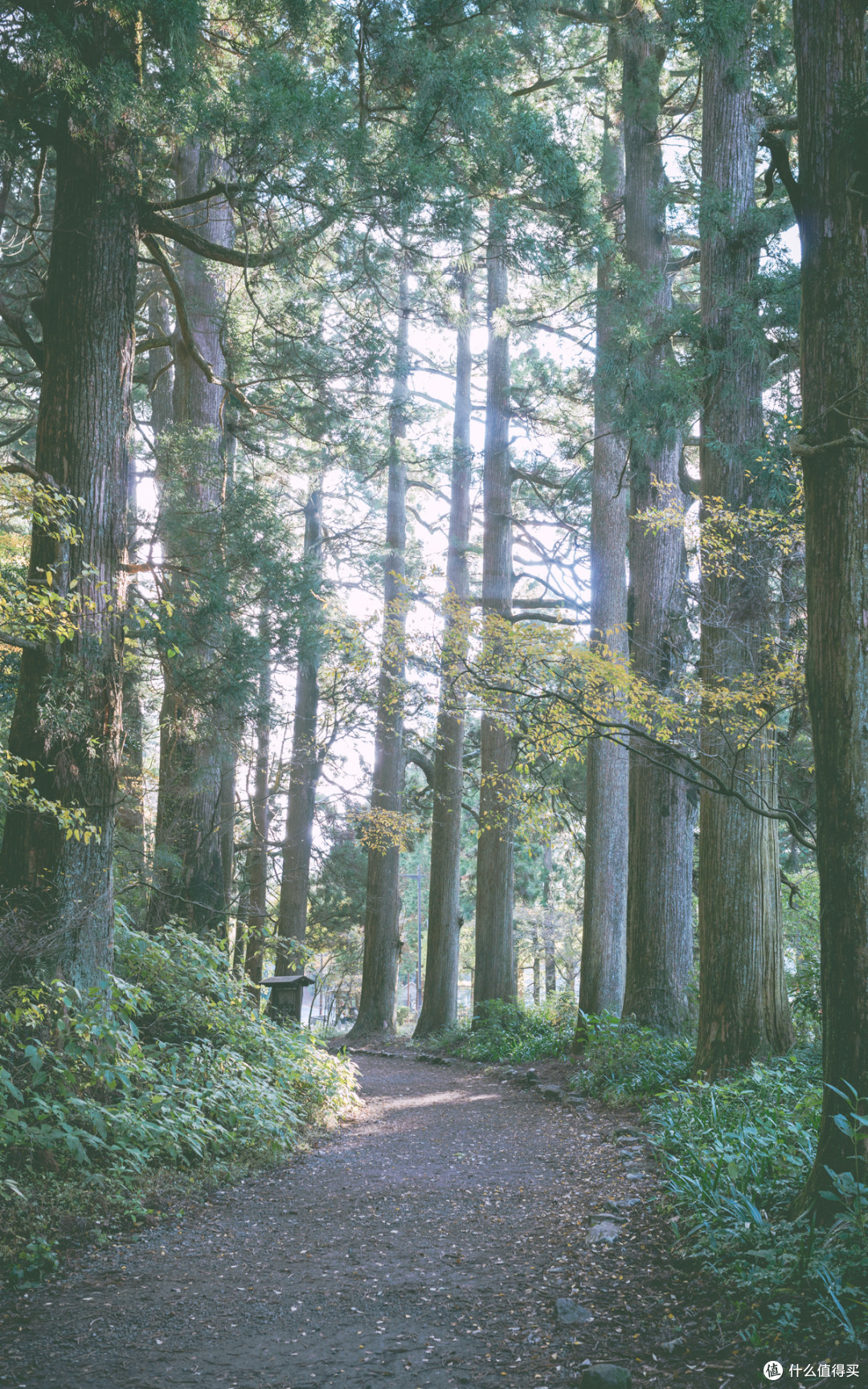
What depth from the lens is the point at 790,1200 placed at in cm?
353

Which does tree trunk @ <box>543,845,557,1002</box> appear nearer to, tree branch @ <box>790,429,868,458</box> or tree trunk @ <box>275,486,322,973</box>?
tree trunk @ <box>275,486,322,973</box>

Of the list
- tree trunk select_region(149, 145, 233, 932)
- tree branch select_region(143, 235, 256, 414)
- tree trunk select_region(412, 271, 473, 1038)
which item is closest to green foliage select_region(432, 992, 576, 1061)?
tree trunk select_region(412, 271, 473, 1038)

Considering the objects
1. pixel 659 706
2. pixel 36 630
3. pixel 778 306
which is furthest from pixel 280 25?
pixel 659 706

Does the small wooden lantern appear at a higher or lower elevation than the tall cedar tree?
lower

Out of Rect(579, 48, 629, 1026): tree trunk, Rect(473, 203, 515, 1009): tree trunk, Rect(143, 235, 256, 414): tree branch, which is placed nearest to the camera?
Rect(143, 235, 256, 414): tree branch

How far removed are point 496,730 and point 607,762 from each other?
3.16m

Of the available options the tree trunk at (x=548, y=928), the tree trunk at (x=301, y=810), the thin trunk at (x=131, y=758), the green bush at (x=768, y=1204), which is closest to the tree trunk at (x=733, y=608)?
the green bush at (x=768, y=1204)

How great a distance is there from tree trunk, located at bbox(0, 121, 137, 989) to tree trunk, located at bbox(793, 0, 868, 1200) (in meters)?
4.01

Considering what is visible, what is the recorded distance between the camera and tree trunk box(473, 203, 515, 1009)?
45.6ft

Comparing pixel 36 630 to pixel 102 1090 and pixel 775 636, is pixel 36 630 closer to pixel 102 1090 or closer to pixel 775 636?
pixel 102 1090

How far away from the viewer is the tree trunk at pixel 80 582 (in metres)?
5.22

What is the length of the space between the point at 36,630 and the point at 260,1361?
364 cm

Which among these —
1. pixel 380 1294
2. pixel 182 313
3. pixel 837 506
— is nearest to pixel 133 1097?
pixel 380 1294

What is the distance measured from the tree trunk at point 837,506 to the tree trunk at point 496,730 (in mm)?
9474
